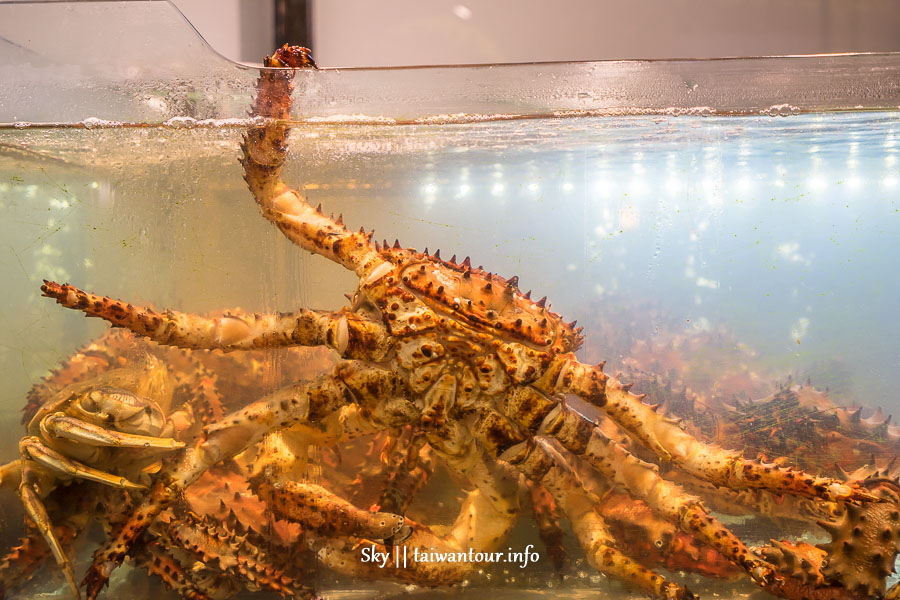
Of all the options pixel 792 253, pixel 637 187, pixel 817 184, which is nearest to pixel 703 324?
pixel 792 253

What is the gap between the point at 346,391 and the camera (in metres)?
2.09

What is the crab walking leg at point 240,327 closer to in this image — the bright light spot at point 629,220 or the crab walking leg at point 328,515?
the crab walking leg at point 328,515

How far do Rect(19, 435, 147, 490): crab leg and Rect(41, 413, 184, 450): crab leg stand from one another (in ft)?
0.15

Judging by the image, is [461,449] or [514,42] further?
[514,42]

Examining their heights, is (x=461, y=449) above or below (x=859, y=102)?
below

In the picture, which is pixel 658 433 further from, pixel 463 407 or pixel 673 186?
pixel 673 186

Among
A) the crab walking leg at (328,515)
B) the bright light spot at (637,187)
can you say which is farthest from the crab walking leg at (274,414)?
the bright light spot at (637,187)

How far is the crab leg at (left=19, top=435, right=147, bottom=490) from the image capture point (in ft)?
6.44

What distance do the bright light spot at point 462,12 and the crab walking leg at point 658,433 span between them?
3.01m

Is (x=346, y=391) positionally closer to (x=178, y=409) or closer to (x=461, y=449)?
(x=461, y=449)

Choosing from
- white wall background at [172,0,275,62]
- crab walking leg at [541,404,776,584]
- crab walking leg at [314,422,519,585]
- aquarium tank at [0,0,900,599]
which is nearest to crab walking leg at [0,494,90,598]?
aquarium tank at [0,0,900,599]

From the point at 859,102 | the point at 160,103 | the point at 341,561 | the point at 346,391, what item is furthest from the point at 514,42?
the point at 341,561

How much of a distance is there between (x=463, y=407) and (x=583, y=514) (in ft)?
1.85

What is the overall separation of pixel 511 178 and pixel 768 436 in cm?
133
